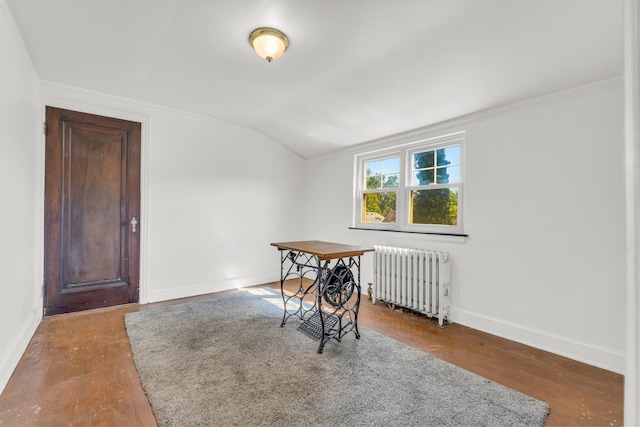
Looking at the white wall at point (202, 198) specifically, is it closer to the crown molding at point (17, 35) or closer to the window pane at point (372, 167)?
the crown molding at point (17, 35)

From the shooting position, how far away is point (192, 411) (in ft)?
5.51

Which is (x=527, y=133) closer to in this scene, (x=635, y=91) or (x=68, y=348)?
(x=635, y=91)

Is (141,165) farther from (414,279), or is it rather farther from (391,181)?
(414,279)

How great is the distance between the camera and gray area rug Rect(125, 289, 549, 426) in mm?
1646

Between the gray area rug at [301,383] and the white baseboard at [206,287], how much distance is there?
0.83 metres

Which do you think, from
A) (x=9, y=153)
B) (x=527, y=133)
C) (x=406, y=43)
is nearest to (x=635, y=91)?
(x=406, y=43)

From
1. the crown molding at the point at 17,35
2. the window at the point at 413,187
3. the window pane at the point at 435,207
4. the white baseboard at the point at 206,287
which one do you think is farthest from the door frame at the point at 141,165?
the window pane at the point at 435,207

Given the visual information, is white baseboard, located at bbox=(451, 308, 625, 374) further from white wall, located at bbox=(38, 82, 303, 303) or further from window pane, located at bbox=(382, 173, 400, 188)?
white wall, located at bbox=(38, 82, 303, 303)

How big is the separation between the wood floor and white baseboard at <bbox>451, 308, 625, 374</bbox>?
70 millimetres

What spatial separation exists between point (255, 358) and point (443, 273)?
195 centimetres

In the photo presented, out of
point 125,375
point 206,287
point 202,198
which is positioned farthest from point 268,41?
point 206,287

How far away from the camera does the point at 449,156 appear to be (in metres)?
3.23

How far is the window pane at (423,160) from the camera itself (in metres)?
3.42

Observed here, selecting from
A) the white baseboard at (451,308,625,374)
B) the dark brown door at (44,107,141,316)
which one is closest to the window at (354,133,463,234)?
the white baseboard at (451,308,625,374)
